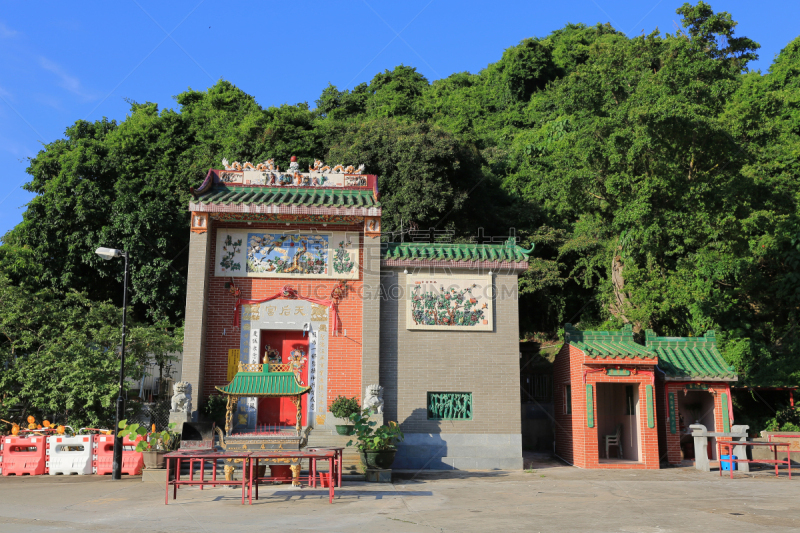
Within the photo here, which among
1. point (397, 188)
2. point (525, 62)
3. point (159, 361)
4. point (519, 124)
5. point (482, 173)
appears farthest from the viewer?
point (525, 62)

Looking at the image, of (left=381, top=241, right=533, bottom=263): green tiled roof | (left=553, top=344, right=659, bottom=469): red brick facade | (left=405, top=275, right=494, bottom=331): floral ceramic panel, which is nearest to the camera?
(left=553, top=344, right=659, bottom=469): red brick facade

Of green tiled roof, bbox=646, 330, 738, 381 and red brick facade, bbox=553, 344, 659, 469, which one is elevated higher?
green tiled roof, bbox=646, 330, 738, 381

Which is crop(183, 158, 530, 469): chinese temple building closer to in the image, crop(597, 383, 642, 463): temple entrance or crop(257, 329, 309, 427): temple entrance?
crop(257, 329, 309, 427): temple entrance

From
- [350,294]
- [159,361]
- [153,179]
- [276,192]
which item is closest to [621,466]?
[350,294]

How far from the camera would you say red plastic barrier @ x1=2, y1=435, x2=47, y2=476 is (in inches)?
517

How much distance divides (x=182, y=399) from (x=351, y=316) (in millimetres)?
4197

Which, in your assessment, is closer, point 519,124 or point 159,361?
point 159,361

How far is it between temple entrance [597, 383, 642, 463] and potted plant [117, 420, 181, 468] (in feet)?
32.9

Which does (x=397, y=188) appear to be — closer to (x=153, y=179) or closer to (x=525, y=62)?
(x=153, y=179)

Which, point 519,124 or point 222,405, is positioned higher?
point 519,124

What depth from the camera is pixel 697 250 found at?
19.5 meters

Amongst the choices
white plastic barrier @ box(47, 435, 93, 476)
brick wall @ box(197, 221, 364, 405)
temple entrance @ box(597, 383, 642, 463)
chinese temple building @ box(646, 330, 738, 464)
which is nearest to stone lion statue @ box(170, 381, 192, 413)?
brick wall @ box(197, 221, 364, 405)

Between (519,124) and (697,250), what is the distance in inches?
740

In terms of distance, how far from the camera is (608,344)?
15.3 meters
